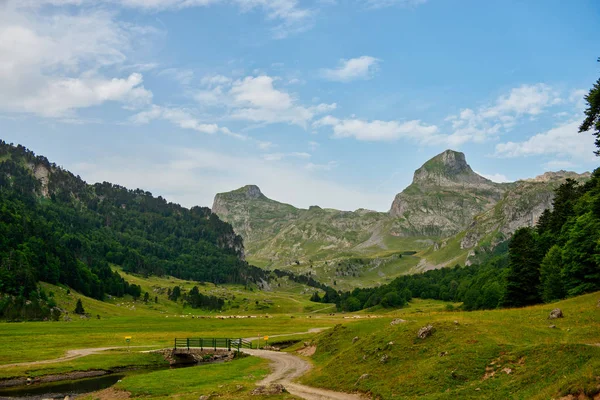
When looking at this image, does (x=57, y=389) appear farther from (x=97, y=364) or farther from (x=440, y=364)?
(x=440, y=364)

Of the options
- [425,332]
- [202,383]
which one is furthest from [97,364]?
[425,332]

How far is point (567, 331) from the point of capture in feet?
121

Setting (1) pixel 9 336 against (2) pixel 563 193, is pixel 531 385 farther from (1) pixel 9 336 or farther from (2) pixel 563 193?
(1) pixel 9 336

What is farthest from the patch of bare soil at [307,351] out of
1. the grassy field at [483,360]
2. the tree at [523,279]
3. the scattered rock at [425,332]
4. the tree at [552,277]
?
the tree at [523,279]

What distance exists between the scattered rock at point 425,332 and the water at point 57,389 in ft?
126

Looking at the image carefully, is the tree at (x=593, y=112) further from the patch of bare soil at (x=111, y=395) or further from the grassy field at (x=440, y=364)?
the patch of bare soil at (x=111, y=395)

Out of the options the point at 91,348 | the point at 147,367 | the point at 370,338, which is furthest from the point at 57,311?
the point at 370,338

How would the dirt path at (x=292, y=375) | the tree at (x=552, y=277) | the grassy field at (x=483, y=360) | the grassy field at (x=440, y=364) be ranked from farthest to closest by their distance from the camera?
the tree at (x=552, y=277), the dirt path at (x=292, y=375), the grassy field at (x=440, y=364), the grassy field at (x=483, y=360)

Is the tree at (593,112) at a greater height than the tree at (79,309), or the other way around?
the tree at (593,112)

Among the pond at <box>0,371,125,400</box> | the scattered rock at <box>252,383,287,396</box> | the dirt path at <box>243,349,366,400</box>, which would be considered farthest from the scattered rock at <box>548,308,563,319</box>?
the pond at <box>0,371,125,400</box>

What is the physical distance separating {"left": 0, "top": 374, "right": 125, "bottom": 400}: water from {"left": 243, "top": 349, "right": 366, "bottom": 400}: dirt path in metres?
21.8

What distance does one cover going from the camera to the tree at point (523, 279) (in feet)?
261

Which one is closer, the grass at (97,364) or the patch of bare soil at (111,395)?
the patch of bare soil at (111,395)

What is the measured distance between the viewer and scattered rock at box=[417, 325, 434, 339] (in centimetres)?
3950
